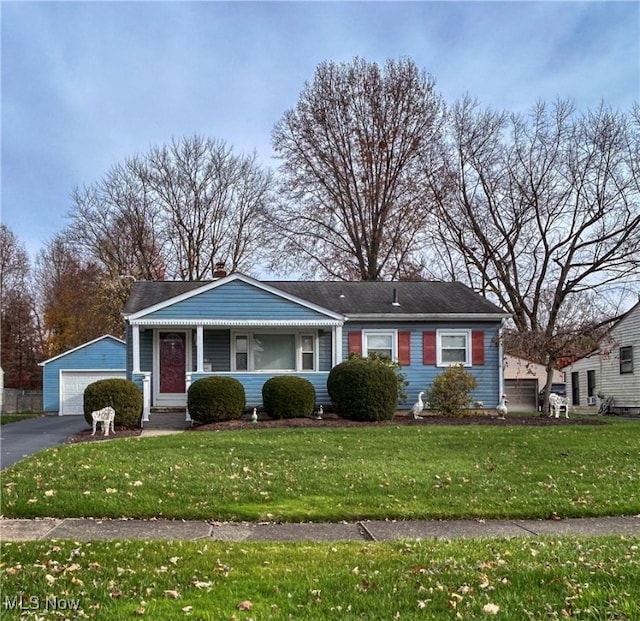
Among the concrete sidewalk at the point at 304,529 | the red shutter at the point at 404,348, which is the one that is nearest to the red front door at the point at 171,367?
the red shutter at the point at 404,348

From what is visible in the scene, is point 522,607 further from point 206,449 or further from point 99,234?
point 99,234

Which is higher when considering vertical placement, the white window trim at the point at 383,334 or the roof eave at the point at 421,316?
the roof eave at the point at 421,316

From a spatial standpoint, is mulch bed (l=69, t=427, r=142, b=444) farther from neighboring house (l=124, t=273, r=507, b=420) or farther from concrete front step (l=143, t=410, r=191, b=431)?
neighboring house (l=124, t=273, r=507, b=420)

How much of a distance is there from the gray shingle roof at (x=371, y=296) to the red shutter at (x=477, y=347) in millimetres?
723

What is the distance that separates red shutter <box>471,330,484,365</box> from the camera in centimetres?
2155

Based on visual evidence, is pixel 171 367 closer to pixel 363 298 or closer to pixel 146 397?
pixel 146 397

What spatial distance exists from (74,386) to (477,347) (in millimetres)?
18994

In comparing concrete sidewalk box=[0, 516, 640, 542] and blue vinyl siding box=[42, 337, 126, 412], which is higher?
blue vinyl siding box=[42, 337, 126, 412]

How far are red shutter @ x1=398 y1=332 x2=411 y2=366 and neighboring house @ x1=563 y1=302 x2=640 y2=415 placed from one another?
22.5 feet

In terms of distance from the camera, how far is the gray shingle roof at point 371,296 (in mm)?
21391

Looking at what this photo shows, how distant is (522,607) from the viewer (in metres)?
4.29

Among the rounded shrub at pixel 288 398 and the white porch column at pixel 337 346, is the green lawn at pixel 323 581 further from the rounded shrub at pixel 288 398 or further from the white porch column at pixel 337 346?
the white porch column at pixel 337 346

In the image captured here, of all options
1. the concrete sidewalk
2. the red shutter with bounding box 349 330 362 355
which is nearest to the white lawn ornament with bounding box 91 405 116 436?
the red shutter with bounding box 349 330 362 355

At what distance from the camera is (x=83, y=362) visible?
31.4 m
